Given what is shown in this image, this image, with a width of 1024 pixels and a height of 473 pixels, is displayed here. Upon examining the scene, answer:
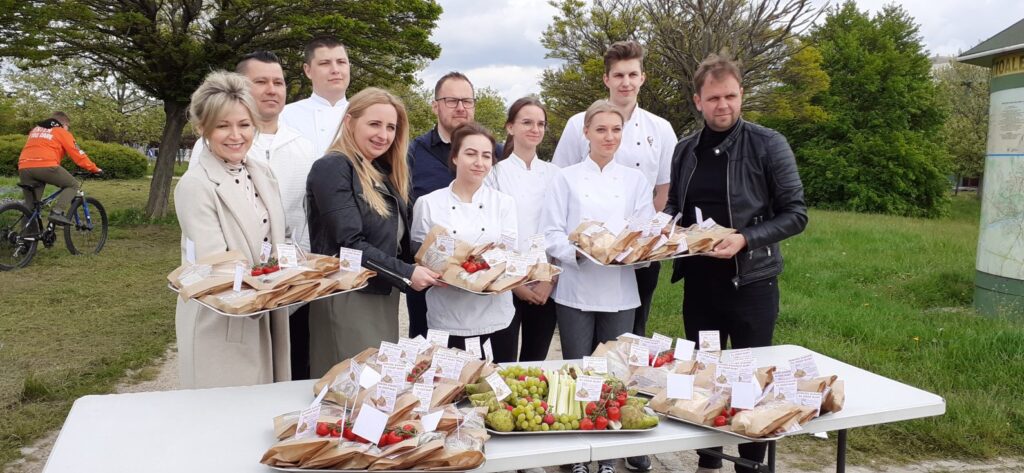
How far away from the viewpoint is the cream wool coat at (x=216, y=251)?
2842mm

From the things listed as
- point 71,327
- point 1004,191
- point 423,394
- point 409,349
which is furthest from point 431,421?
point 1004,191

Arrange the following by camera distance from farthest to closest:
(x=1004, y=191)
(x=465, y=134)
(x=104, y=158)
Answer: (x=104, y=158) → (x=1004, y=191) → (x=465, y=134)

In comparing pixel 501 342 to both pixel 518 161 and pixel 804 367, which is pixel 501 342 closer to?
pixel 518 161

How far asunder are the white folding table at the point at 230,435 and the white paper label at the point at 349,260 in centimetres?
51

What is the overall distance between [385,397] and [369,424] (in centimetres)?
14

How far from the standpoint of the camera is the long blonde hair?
326cm

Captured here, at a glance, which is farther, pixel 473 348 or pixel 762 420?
pixel 473 348

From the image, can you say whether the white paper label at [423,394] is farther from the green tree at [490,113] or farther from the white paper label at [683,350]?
the green tree at [490,113]

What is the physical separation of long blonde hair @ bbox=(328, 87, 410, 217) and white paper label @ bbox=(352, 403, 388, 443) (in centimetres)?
130

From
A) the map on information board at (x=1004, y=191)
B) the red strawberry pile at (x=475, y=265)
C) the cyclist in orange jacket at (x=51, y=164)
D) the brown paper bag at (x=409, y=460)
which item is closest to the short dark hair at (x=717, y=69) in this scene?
Result: the red strawberry pile at (x=475, y=265)

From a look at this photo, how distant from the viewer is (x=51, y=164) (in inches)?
407

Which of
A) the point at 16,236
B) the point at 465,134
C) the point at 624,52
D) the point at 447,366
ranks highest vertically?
the point at 624,52

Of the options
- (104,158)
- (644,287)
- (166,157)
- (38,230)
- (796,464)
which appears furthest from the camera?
(104,158)

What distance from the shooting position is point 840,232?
46.8ft
